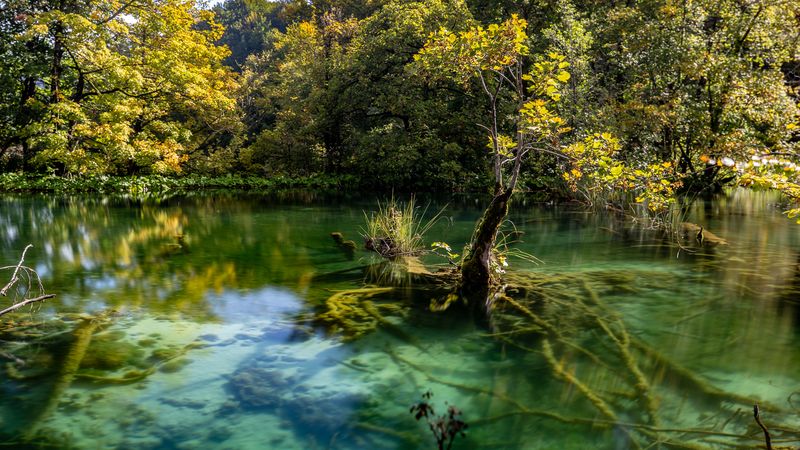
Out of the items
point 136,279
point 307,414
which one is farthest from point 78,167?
point 307,414

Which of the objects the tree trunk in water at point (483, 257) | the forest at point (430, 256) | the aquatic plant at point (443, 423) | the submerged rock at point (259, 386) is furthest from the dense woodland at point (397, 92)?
the aquatic plant at point (443, 423)

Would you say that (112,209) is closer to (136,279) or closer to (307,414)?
(136,279)

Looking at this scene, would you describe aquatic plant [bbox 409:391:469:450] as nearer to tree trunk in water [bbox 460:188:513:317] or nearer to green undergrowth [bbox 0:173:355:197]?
tree trunk in water [bbox 460:188:513:317]

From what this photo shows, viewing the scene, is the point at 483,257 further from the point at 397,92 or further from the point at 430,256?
the point at 397,92

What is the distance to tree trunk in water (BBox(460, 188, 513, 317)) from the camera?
6.59 meters

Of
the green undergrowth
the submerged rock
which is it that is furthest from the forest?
the green undergrowth

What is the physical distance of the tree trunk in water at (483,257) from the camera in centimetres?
659

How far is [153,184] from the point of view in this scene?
24594mm

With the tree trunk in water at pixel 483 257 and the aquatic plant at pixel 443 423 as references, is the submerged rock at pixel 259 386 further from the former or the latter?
the tree trunk in water at pixel 483 257

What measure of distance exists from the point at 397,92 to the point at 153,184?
38.5ft

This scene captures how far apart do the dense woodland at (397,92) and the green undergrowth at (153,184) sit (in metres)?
0.67

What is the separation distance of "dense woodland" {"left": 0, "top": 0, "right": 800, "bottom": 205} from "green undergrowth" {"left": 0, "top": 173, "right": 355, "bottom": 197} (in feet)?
2.20

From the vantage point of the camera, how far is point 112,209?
16797 mm

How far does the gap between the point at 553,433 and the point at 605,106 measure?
14.9 meters
